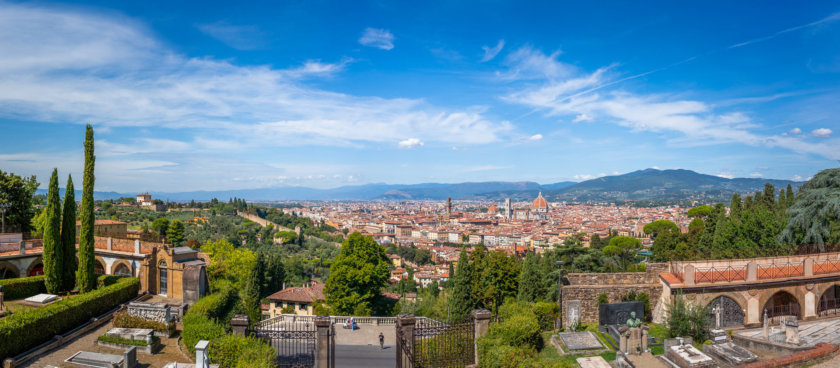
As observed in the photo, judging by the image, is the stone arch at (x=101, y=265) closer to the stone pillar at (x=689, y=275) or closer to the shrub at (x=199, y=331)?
the shrub at (x=199, y=331)

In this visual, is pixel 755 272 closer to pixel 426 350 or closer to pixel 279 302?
pixel 426 350

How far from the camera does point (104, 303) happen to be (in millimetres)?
12141

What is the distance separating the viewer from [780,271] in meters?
13.1

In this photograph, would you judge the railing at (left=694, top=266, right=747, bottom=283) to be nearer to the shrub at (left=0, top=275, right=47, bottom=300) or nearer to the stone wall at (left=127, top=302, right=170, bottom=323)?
the stone wall at (left=127, top=302, right=170, bottom=323)

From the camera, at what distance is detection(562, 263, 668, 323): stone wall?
13.5 m

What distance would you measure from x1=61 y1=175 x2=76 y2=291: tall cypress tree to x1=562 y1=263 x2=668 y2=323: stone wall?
14886mm

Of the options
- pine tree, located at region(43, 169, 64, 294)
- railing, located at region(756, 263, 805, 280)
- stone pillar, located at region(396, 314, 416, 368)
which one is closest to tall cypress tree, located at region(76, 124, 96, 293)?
pine tree, located at region(43, 169, 64, 294)

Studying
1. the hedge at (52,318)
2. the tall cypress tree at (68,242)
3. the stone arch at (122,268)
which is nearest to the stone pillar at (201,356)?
the hedge at (52,318)

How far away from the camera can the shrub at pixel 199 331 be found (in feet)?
31.5

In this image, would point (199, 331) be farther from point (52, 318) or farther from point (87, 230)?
point (87, 230)

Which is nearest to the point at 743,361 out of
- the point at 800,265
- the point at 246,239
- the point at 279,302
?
the point at 800,265

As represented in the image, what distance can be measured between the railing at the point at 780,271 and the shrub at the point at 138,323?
1625 cm

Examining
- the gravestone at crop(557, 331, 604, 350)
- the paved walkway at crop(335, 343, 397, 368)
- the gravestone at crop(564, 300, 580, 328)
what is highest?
the gravestone at crop(564, 300, 580, 328)

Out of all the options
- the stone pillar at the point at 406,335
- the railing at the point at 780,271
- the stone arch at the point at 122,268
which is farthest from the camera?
the stone arch at the point at 122,268
